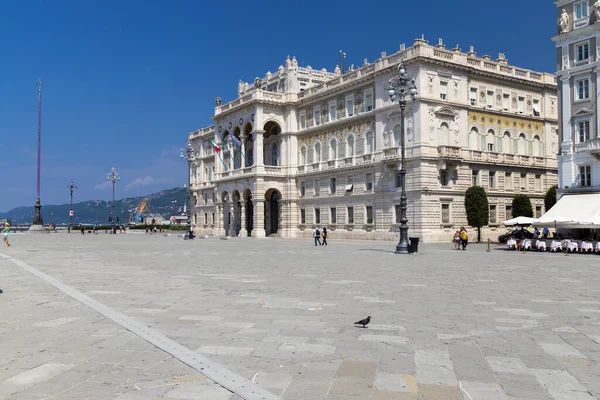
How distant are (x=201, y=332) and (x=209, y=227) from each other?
6976 centimetres

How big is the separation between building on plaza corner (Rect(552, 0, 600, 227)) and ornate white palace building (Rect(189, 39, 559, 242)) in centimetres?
969

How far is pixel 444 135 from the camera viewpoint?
43.8m

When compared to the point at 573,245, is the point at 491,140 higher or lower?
higher

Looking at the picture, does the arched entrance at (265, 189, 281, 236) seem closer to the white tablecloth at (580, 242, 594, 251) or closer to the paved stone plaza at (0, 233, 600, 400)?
the white tablecloth at (580, 242, 594, 251)

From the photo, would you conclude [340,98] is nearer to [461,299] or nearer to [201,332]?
[461,299]

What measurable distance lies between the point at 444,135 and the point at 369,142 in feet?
24.5

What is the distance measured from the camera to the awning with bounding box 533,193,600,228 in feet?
95.7

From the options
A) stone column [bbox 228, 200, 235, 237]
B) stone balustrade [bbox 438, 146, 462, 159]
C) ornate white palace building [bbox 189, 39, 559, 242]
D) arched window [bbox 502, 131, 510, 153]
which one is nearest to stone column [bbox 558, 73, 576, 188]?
stone balustrade [bbox 438, 146, 462, 159]

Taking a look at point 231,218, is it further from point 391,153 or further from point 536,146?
point 536,146

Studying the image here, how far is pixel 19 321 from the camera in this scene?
9031 millimetres

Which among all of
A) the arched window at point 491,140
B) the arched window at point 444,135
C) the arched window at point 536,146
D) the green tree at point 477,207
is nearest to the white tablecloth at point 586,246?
the green tree at point 477,207

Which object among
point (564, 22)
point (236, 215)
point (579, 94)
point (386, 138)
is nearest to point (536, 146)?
point (386, 138)

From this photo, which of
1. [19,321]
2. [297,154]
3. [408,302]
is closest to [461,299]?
[408,302]

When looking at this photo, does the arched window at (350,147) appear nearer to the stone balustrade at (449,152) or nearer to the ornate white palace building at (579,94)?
the stone balustrade at (449,152)
